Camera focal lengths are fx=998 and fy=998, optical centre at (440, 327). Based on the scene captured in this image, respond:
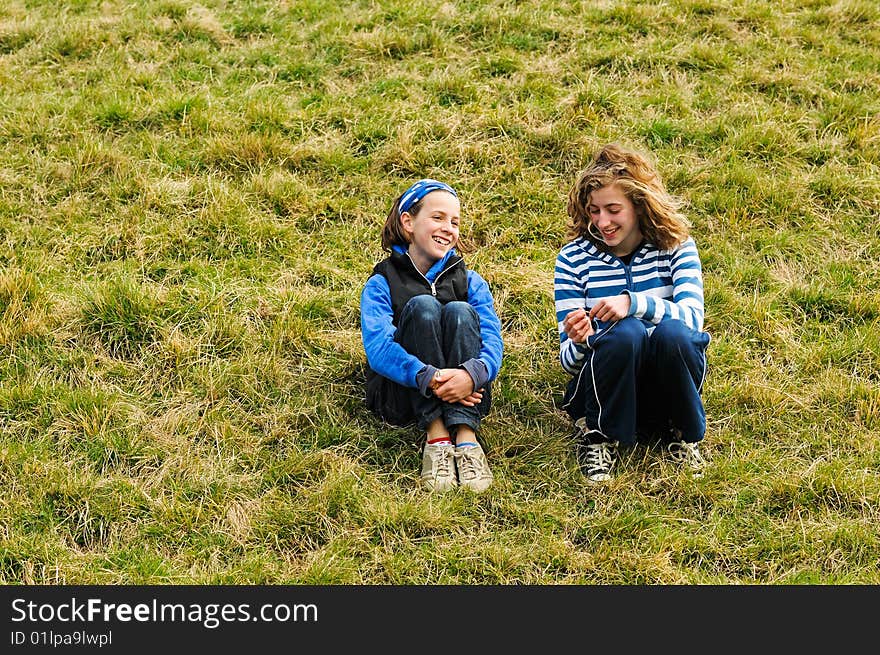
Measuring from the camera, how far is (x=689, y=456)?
5.01m

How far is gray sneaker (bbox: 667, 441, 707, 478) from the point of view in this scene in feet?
16.3

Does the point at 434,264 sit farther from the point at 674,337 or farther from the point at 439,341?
the point at 674,337

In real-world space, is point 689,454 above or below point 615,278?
below

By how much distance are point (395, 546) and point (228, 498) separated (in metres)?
0.85

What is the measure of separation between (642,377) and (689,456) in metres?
0.49

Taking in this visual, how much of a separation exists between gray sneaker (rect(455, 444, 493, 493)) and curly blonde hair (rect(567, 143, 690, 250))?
4.16 ft

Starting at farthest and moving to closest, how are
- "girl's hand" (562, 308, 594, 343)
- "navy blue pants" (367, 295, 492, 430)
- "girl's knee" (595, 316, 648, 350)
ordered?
"navy blue pants" (367, 295, 492, 430) → "girl's hand" (562, 308, 594, 343) → "girl's knee" (595, 316, 648, 350)

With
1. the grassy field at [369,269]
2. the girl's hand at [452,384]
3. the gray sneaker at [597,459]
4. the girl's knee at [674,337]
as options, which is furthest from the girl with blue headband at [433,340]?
the girl's knee at [674,337]

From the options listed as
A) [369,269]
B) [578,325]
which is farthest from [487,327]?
[369,269]

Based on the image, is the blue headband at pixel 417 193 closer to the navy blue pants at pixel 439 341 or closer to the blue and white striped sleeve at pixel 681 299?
the navy blue pants at pixel 439 341

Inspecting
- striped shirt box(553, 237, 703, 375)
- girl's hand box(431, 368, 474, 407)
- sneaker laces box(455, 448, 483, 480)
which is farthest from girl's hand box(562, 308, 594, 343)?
sneaker laces box(455, 448, 483, 480)

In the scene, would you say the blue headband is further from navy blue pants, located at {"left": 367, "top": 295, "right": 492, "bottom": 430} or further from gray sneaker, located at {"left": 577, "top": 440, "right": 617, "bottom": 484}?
gray sneaker, located at {"left": 577, "top": 440, "right": 617, "bottom": 484}

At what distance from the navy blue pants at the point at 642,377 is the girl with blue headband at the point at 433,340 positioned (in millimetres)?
539

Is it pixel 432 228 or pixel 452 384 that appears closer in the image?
pixel 452 384
